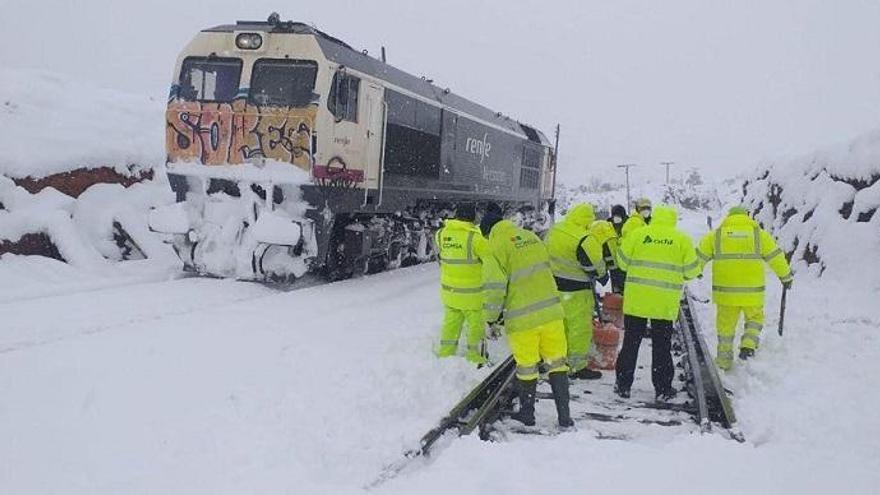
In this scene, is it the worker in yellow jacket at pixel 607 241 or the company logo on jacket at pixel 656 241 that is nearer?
the company logo on jacket at pixel 656 241

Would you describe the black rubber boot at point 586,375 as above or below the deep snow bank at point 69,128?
below

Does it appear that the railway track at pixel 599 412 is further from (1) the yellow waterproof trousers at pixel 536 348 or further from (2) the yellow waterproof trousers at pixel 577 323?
(1) the yellow waterproof trousers at pixel 536 348

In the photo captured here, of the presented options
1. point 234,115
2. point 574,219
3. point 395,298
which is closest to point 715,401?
point 574,219

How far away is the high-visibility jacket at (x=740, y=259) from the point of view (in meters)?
7.05

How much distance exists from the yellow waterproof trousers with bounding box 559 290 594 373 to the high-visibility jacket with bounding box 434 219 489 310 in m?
0.85

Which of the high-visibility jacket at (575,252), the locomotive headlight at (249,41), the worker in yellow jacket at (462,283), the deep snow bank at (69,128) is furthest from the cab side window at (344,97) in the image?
the deep snow bank at (69,128)

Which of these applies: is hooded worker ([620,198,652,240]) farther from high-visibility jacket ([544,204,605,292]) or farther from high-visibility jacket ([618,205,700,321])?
high-visibility jacket ([618,205,700,321])

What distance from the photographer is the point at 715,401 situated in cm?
605

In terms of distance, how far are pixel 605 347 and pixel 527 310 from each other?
2.12 meters

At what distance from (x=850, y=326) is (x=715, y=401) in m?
4.20

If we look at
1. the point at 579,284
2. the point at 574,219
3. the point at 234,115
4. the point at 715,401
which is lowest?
the point at 715,401

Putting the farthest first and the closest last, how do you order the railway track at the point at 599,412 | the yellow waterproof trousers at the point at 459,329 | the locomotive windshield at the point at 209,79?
the locomotive windshield at the point at 209,79, the yellow waterproof trousers at the point at 459,329, the railway track at the point at 599,412

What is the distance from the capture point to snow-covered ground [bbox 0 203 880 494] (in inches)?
161

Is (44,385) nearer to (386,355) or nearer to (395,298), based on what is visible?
(386,355)
